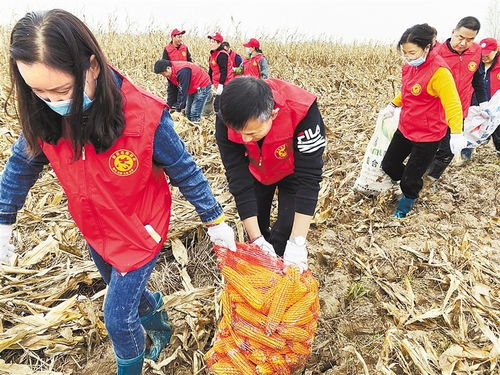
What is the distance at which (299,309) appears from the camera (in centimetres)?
176

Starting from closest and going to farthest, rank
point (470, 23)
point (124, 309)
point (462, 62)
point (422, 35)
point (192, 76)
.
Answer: point (124, 309) → point (422, 35) → point (470, 23) → point (462, 62) → point (192, 76)

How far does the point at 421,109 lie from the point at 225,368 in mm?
2428

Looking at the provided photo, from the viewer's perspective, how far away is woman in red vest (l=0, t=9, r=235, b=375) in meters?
1.22

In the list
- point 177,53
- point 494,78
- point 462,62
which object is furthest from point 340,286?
point 177,53

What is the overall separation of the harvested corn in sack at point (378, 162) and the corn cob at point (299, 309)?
216 centimetres

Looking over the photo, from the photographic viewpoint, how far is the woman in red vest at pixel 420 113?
2949 millimetres

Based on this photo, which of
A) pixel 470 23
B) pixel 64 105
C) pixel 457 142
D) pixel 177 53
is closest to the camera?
pixel 64 105

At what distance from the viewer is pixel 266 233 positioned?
2822 millimetres

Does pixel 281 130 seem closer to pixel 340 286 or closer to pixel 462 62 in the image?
pixel 340 286

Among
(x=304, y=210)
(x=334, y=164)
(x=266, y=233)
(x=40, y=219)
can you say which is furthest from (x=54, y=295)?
(x=334, y=164)

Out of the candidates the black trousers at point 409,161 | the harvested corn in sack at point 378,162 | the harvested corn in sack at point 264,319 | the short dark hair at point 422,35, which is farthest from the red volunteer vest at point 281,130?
the harvested corn in sack at point 378,162

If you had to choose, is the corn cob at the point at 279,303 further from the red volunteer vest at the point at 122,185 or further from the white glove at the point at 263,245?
the red volunteer vest at the point at 122,185

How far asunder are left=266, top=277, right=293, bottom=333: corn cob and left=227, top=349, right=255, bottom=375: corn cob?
16 cm

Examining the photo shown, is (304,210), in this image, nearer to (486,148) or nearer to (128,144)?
(128,144)
